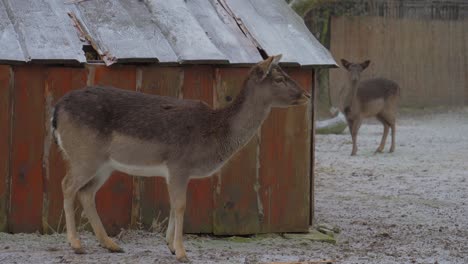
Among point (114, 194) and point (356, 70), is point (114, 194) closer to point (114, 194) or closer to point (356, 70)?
point (114, 194)

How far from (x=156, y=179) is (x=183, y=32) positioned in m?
1.34

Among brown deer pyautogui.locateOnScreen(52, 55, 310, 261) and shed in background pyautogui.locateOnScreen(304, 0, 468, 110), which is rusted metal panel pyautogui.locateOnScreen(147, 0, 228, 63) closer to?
brown deer pyautogui.locateOnScreen(52, 55, 310, 261)

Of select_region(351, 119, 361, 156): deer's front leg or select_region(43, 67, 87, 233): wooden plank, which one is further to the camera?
select_region(351, 119, 361, 156): deer's front leg

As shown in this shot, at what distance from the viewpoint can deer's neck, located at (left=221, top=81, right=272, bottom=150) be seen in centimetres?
723

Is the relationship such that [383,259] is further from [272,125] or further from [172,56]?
[172,56]

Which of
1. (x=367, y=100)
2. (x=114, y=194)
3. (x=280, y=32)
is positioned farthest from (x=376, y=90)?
(x=114, y=194)

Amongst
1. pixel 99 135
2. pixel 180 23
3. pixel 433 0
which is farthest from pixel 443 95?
pixel 99 135

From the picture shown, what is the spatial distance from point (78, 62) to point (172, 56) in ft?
2.57

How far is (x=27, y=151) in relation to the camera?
7695mm


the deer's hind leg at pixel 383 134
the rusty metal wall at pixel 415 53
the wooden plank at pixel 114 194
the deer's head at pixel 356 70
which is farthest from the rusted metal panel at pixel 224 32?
the rusty metal wall at pixel 415 53

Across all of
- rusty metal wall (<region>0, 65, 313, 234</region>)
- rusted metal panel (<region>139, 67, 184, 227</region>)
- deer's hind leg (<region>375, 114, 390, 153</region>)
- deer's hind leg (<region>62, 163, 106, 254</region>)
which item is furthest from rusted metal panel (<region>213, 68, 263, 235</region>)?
deer's hind leg (<region>375, 114, 390, 153</region>)

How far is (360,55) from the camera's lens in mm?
22062

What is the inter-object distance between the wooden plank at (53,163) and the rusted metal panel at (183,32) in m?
0.93

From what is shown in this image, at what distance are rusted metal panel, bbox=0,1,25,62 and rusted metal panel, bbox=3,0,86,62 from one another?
1.4 inches
